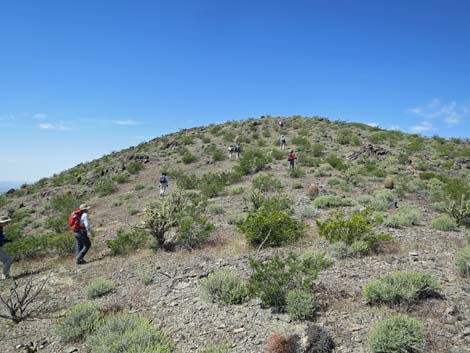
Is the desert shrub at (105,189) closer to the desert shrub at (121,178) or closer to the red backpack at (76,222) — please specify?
the desert shrub at (121,178)

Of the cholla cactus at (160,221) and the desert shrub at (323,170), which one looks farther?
the desert shrub at (323,170)

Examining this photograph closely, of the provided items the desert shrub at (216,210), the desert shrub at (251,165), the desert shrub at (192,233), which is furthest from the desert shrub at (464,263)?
the desert shrub at (251,165)

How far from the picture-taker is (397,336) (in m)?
3.94

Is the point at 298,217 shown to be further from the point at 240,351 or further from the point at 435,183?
the point at 435,183

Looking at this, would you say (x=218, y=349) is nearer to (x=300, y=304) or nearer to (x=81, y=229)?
(x=300, y=304)

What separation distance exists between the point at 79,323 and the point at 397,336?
17.0 feet

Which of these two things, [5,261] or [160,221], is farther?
[160,221]

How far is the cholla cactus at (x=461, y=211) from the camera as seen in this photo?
986cm

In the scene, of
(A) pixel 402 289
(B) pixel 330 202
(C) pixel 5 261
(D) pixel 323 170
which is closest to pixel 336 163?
(D) pixel 323 170

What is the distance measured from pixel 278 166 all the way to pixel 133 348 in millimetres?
20603

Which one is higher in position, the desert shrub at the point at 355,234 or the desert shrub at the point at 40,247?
the desert shrub at the point at 355,234

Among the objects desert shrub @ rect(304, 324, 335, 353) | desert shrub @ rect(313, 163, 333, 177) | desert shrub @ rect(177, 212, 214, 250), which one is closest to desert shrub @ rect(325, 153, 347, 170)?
desert shrub @ rect(313, 163, 333, 177)

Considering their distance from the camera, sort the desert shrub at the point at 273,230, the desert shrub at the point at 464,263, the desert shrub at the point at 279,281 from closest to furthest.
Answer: the desert shrub at the point at 279,281, the desert shrub at the point at 464,263, the desert shrub at the point at 273,230

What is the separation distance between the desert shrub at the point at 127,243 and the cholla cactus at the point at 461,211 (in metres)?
10.1
